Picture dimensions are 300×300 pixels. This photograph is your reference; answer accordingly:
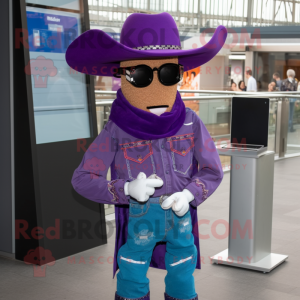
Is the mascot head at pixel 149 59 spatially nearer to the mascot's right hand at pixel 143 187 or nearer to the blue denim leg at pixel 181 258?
the mascot's right hand at pixel 143 187

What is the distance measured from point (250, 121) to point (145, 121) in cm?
148

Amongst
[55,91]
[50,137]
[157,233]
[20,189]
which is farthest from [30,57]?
[157,233]

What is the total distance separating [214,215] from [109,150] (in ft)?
8.92

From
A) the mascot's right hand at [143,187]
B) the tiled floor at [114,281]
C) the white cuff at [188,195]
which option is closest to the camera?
the mascot's right hand at [143,187]

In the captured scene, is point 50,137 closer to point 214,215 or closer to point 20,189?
point 20,189

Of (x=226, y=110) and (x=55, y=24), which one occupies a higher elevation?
(x=55, y=24)

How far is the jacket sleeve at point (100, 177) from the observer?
6.47ft

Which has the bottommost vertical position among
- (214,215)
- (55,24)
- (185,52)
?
(214,215)

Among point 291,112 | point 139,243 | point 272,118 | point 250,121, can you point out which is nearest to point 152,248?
point 139,243

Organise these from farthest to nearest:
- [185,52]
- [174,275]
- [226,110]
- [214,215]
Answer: [226,110], [214,215], [174,275], [185,52]

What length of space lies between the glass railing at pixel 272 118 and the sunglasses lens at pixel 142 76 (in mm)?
4458

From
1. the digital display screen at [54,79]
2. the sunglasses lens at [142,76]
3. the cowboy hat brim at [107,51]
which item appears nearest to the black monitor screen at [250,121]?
the digital display screen at [54,79]

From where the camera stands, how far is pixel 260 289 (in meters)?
2.92

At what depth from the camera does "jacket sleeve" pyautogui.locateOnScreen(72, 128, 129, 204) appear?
1.97 meters
